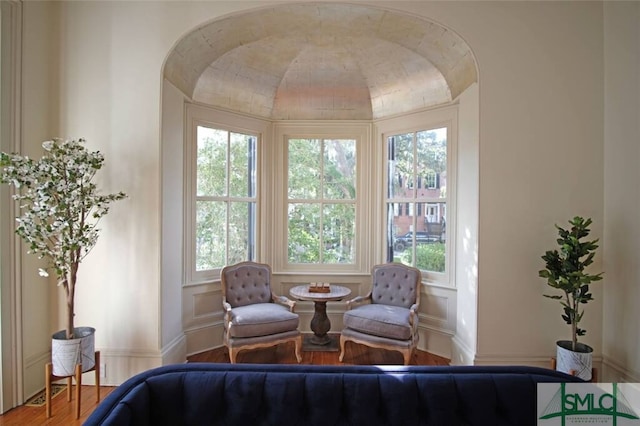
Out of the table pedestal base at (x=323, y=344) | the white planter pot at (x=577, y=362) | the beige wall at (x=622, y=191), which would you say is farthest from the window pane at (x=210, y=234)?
the beige wall at (x=622, y=191)

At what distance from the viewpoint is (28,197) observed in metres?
2.35

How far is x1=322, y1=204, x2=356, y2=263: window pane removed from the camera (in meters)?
4.18

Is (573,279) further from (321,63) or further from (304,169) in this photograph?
(321,63)

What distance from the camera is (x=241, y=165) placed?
397cm

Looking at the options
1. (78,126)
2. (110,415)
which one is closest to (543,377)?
(110,415)

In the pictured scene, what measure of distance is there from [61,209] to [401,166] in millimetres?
3254

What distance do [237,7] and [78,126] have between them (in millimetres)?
1731

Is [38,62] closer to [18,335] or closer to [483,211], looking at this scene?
[18,335]

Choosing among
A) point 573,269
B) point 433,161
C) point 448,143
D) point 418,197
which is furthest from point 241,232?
point 573,269

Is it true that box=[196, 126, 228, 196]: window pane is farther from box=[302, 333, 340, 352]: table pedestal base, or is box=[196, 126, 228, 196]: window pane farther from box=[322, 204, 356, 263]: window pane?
box=[302, 333, 340, 352]: table pedestal base

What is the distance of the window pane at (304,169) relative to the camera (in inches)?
165

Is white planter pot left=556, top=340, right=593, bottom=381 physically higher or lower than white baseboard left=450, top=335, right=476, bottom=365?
higher

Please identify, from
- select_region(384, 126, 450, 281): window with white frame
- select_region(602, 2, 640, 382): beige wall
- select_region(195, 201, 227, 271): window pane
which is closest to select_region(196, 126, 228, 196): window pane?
select_region(195, 201, 227, 271): window pane

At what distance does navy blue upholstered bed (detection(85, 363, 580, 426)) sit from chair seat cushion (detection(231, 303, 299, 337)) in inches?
64.2
